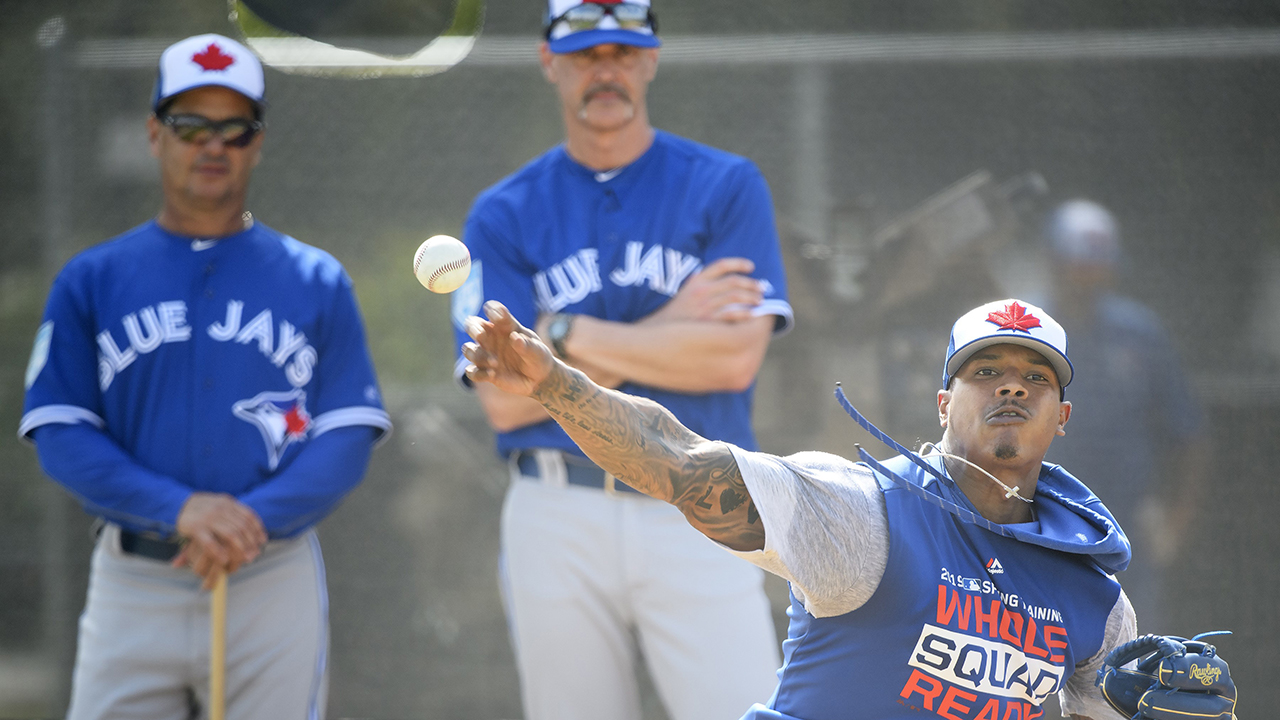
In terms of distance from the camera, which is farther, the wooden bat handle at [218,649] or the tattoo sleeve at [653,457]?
the wooden bat handle at [218,649]

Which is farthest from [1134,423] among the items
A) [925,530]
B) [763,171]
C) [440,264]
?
[440,264]

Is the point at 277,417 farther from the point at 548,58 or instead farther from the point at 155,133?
the point at 548,58

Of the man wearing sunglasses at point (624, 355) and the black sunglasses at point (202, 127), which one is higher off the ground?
the black sunglasses at point (202, 127)

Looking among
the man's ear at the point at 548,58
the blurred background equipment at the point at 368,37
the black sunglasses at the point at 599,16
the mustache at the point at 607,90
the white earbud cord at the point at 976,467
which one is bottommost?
the white earbud cord at the point at 976,467

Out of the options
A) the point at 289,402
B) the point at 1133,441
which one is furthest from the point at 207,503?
the point at 1133,441

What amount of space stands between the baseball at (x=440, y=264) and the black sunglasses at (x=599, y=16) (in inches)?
49.4

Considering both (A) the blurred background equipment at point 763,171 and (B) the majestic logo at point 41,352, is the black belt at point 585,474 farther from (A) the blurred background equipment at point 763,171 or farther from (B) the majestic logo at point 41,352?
(B) the majestic logo at point 41,352

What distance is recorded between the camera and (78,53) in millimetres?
3920

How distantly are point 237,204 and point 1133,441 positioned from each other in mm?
2788

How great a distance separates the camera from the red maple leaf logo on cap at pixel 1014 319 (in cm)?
215

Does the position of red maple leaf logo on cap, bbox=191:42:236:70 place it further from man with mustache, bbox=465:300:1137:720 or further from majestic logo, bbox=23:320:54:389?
man with mustache, bbox=465:300:1137:720

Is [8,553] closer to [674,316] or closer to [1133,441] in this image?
[674,316]

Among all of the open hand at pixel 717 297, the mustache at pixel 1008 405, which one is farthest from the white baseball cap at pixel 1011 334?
the open hand at pixel 717 297

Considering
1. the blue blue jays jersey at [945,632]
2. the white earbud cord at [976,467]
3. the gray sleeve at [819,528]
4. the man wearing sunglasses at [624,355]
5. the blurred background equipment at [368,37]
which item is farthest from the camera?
the blurred background equipment at [368,37]
